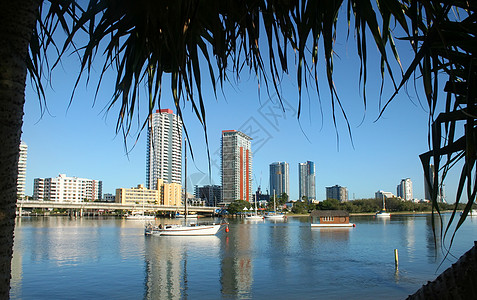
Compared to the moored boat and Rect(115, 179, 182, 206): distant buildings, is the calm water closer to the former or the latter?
the moored boat

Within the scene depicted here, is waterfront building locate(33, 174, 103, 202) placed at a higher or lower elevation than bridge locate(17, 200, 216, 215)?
higher

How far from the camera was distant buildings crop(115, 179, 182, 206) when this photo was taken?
445 feet

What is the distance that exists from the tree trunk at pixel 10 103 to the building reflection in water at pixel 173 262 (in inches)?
608

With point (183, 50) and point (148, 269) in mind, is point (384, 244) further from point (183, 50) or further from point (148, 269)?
point (183, 50)

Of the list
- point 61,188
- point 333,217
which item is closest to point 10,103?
point 333,217

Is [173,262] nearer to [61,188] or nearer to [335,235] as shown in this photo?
[335,235]

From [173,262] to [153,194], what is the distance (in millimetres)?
122154

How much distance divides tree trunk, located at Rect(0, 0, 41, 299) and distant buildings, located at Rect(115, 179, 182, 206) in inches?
5413

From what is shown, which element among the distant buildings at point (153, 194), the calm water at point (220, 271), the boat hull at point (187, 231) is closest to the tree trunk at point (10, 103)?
the calm water at point (220, 271)

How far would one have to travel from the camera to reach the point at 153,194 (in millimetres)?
142625

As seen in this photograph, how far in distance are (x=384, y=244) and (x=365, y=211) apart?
10222 centimetres

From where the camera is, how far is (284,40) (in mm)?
1910

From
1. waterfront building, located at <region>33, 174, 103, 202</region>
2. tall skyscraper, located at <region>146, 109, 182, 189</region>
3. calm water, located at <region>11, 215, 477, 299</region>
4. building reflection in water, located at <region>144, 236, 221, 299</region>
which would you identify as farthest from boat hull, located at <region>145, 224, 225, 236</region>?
waterfront building, located at <region>33, 174, 103, 202</region>

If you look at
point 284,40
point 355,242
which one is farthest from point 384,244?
point 284,40
